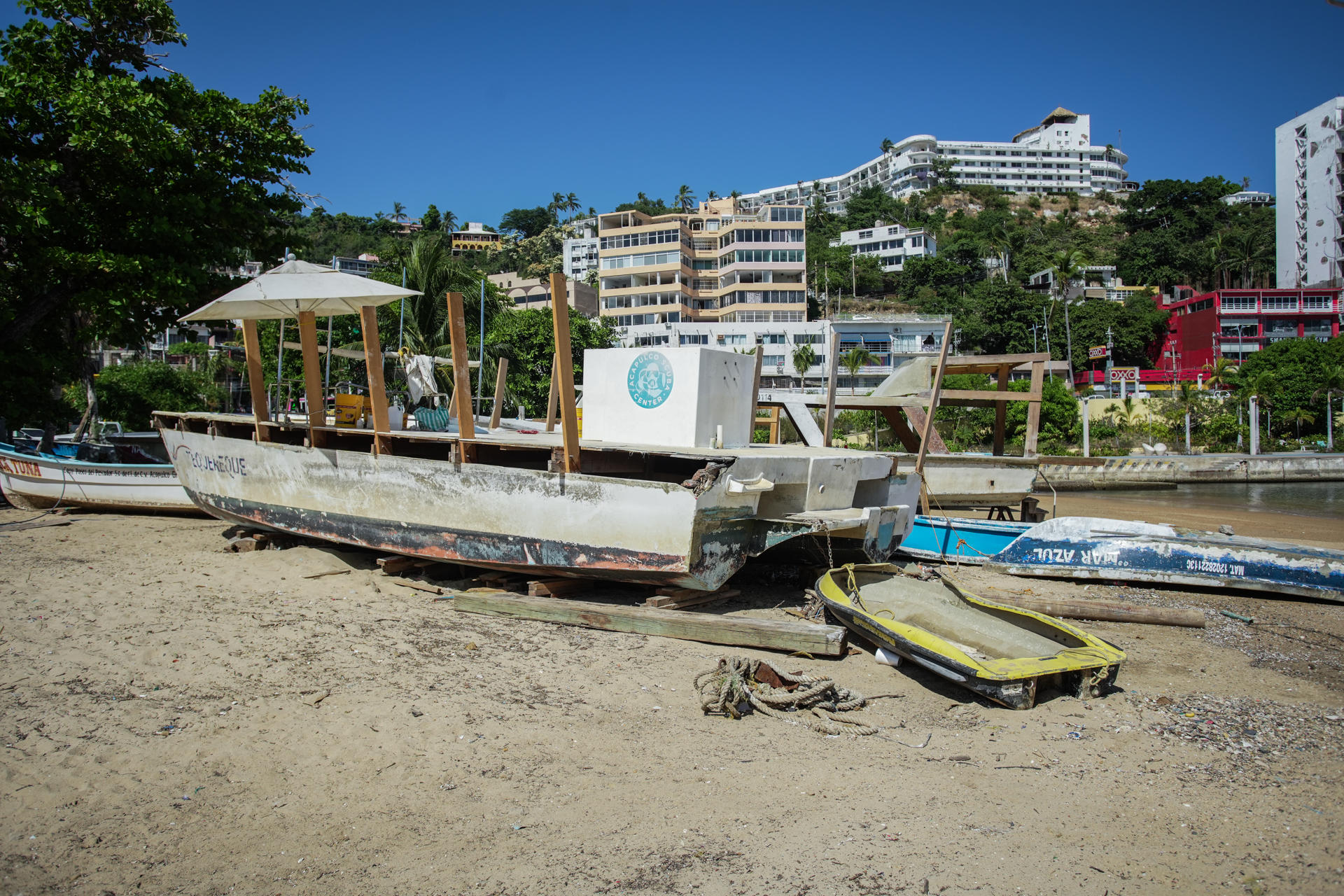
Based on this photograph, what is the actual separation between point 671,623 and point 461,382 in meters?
3.72

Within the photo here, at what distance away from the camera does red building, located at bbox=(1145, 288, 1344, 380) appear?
61.1 m

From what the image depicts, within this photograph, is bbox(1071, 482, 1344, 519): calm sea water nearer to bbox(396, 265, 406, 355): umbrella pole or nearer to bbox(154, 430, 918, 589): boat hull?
bbox(154, 430, 918, 589): boat hull

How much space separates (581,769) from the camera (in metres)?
4.84

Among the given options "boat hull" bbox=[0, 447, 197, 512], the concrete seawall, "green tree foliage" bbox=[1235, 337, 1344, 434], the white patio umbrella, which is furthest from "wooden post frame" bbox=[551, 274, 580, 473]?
"green tree foliage" bbox=[1235, 337, 1344, 434]

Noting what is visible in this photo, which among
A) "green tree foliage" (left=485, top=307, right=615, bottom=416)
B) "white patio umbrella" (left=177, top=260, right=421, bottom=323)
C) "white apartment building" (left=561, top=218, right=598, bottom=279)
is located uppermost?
"white apartment building" (left=561, top=218, right=598, bottom=279)

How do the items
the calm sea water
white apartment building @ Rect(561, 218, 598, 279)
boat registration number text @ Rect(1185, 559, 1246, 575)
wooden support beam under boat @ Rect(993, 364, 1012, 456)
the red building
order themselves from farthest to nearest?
white apartment building @ Rect(561, 218, 598, 279) → the red building → the calm sea water → wooden support beam under boat @ Rect(993, 364, 1012, 456) → boat registration number text @ Rect(1185, 559, 1246, 575)

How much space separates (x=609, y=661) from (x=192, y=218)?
13.2 metres

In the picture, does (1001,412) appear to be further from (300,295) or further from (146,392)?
(146,392)

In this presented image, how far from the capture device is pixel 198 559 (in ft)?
32.9

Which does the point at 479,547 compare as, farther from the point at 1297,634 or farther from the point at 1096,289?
the point at 1096,289

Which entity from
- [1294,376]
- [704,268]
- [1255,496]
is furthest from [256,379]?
[704,268]

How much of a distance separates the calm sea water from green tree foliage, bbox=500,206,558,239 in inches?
4832

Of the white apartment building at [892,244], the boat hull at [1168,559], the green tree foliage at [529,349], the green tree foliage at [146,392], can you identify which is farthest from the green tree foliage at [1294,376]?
the green tree foliage at [146,392]

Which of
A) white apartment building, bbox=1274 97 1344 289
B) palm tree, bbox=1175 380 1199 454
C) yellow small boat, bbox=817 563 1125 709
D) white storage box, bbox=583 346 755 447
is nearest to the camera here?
yellow small boat, bbox=817 563 1125 709
